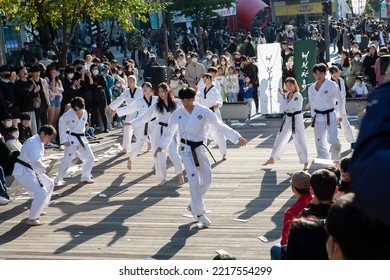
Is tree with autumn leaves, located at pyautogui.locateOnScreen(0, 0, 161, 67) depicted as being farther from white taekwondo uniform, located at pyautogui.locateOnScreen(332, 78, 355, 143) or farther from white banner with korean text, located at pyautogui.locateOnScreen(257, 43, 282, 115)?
white taekwondo uniform, located at pyautogui.locateOnScreen(332, 78, 355, 143)

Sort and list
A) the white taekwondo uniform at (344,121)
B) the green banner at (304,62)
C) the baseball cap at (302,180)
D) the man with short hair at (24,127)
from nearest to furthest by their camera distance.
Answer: the baseball cap at (302,180), the white taekwondo uniform at (344,121), the man with short hair at (24,127), the green banner at (304,62)

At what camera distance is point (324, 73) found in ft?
45.6

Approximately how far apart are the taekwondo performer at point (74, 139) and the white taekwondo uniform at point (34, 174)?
8.49ft

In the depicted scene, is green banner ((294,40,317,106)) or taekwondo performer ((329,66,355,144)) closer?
taekwondo performer ((329,66,355,144))

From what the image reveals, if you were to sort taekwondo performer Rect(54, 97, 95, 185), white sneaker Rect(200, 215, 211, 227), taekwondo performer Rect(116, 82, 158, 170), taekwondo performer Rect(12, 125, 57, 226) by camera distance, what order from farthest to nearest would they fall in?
1. taekwondo performer Rect(116, 82, 158, 170)
2. taekwondo performer Rect(54, 97, 95, 185)
3. taekwondo performer Rect(12, 125, 57, 226)
4. white sneaker Rect(200, 215, 211, 227)

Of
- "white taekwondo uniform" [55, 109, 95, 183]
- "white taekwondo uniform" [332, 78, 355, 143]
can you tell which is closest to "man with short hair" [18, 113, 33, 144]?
"white taekwondo uniform" [55, 109, 95, 183]

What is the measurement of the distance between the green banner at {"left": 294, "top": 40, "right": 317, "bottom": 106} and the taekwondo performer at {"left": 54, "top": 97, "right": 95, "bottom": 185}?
28.0 feet

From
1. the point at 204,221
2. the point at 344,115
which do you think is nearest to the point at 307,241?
the point at 204,221

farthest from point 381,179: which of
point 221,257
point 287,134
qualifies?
point 287,134

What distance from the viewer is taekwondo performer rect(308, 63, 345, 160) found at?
14.1 metres

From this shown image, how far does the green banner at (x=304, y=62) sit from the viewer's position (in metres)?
21.5

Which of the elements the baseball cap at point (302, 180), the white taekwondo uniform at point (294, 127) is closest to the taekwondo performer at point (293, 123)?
the white taekwondo uniform at point (294, 127)

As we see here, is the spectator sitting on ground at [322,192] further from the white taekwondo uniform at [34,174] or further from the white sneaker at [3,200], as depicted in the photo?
the white sneaker at [3,200]

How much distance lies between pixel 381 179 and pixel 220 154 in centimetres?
1522
